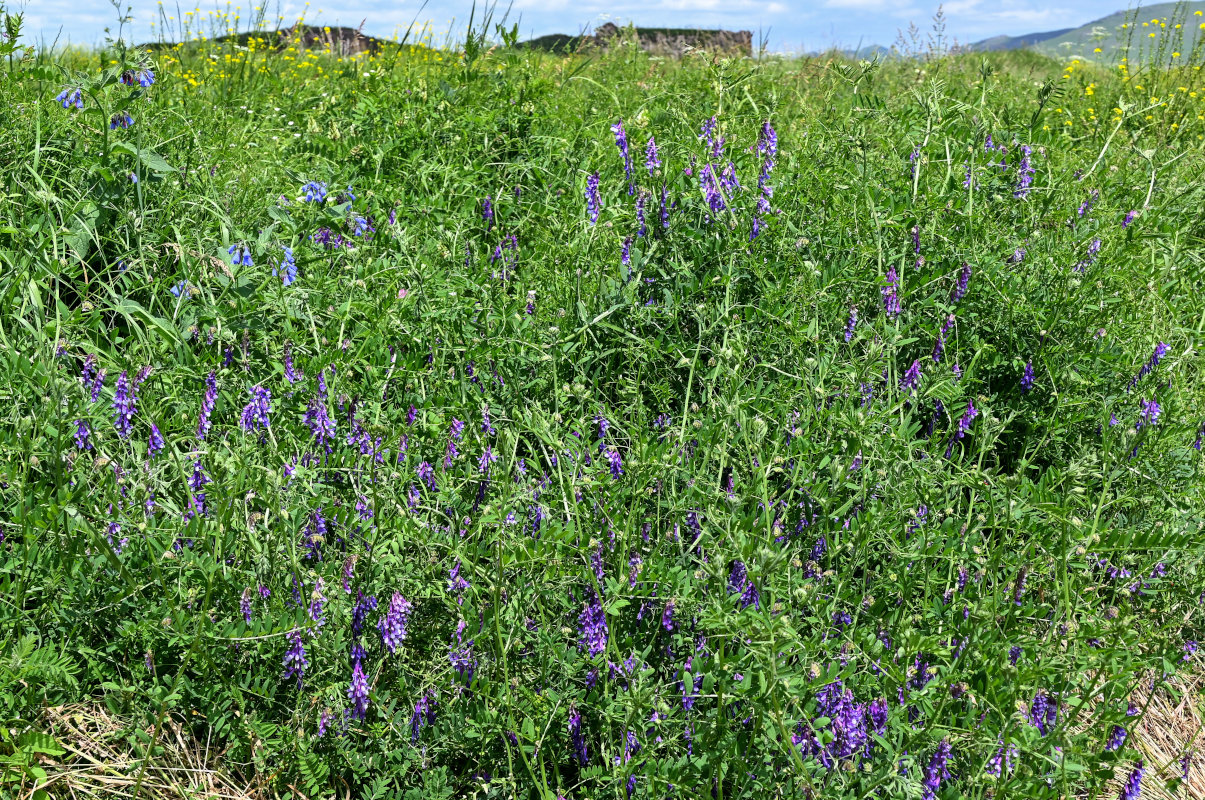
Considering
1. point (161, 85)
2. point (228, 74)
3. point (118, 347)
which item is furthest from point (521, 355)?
point (228, 74)

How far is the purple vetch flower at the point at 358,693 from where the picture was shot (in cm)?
181

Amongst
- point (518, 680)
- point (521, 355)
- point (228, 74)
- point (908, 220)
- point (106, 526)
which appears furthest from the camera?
point (228, 74)

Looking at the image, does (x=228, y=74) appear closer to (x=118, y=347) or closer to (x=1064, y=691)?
(x=118, y=347)

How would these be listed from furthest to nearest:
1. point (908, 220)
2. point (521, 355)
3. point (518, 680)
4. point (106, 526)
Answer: point (908, 220) → point (521, 355) → point (106, 526) → point (518, 680)

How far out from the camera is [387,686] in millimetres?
1998

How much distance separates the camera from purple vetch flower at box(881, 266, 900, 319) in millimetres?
2732

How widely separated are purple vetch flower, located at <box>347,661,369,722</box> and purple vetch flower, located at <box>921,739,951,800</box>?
3.55ft

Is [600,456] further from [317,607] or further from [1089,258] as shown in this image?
[1089,258]

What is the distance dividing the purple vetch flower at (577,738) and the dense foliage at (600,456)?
0.11 ft

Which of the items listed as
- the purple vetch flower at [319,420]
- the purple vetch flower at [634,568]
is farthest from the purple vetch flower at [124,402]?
the purple vetch flower at [634,568]

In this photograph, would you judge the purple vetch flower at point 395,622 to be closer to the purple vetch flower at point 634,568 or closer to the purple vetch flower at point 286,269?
the purple vetch flower at point 634,568

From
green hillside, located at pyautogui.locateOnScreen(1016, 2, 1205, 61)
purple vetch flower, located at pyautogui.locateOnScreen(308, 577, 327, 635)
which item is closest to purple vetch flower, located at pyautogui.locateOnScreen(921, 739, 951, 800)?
purple vetch flower, located at pyautogui.locateOnScreen(308, 577, 327, 635)

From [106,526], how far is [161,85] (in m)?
2.82

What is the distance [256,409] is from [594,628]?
37.4 inches
